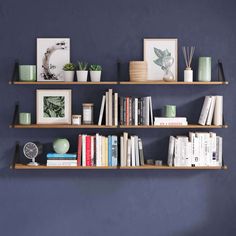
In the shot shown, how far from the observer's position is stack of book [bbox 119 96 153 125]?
413 centimetres

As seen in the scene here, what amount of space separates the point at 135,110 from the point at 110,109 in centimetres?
19

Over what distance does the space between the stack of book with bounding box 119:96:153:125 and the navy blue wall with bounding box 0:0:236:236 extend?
0.50 feet

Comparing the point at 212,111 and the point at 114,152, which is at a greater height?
the point at 212,111

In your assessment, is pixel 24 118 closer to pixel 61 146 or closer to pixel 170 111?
pixel 61 146

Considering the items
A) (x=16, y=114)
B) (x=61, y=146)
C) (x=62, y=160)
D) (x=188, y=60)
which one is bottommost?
(x=62, y=160)

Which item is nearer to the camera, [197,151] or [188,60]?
[197,151]

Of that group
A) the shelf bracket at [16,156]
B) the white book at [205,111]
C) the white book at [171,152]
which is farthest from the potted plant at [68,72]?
the white book at [205,111]

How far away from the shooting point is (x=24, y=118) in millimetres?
4168

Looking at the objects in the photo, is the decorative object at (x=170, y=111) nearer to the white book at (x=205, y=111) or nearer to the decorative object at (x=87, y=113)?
the white book at (x=205, y=111)

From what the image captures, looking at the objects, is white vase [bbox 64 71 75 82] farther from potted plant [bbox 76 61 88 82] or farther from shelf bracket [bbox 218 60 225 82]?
shelf bracket [bbox 218 60 225 82]

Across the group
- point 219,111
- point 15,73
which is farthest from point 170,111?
point 15,73

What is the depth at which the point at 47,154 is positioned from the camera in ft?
13.8

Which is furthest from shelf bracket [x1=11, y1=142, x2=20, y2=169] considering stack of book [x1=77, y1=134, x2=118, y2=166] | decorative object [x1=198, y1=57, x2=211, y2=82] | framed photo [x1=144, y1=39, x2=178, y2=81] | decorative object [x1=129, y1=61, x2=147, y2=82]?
decorative object [x1=198, y1=57, x2=211, y2=82]

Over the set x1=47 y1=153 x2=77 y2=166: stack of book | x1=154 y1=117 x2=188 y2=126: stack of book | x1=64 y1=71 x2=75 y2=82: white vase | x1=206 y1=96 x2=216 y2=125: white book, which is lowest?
x1=47 y1=153 x2=77 y2=166: stack of book
